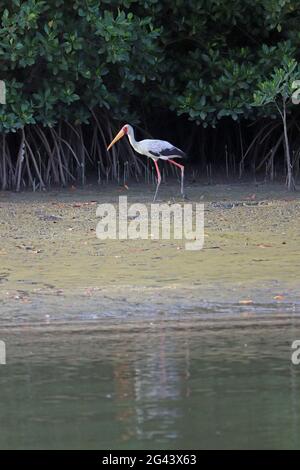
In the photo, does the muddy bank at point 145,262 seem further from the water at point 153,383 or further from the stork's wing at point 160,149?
the stork's wing at point 160,149

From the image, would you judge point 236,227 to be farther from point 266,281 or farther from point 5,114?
point 5,114

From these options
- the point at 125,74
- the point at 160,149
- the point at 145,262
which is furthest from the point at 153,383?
the point at 125,74

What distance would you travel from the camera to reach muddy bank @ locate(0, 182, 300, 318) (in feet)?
31.6

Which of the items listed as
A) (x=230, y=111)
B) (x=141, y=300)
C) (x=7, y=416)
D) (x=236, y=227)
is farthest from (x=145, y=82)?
(x=7, y=416)

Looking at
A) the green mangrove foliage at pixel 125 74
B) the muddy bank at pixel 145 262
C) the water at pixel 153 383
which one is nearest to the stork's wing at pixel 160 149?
the green mangrove foliage at pixel 125 74

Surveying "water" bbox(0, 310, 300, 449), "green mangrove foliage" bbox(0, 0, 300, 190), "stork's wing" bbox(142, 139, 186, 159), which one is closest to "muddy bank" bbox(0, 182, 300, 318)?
"water" bbox(0, 310, 300, 449)

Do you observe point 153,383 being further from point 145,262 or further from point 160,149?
point 160,149

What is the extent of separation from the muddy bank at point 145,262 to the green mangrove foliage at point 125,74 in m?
1.65

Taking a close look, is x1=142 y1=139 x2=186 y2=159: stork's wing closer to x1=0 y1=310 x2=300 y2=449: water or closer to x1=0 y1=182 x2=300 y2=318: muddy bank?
x1=0 y1=182 x2=300 y2=318: muddy bank

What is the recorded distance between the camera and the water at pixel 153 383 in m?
6.70

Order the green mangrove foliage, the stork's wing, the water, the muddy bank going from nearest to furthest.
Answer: the water < the muddy bank < the green mangrove foliage < the stork's wing

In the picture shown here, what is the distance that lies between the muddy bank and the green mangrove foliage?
1.65m

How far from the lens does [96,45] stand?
14914mm

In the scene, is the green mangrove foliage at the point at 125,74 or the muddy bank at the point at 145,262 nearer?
the muddy bank at the point at 145,262
